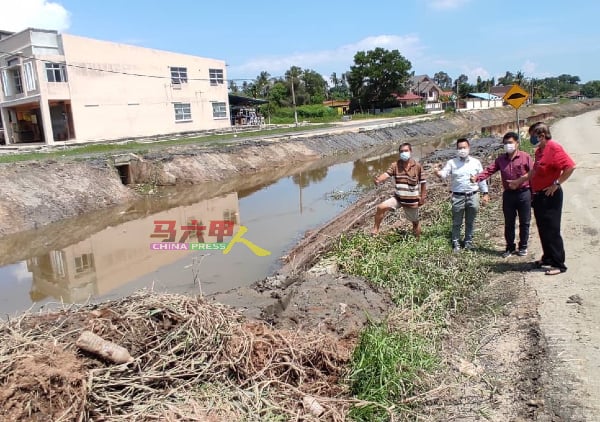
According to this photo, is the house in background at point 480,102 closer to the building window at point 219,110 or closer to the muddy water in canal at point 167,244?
the building window at point 219,110

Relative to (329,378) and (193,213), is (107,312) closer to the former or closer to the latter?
(329,378)

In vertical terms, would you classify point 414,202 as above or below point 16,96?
below

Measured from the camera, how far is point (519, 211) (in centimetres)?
641

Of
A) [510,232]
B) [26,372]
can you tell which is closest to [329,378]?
[26,372]

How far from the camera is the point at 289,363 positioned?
12.1 feet

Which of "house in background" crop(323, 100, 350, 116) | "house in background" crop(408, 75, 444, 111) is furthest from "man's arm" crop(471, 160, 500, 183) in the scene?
"house in background" crop(408, 75, 444, 111)

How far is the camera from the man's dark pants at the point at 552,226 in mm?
5660

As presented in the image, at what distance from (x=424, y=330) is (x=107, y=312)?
9.61 feet

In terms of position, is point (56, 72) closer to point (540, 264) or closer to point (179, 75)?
point (179, 75)

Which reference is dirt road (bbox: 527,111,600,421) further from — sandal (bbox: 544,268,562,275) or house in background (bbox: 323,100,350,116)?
house in background (bbox: 323,100,350,116)

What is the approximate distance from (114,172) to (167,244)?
773 cm

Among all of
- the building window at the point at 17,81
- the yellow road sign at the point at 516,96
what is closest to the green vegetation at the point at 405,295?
the yellow road sign at the point at 516,96

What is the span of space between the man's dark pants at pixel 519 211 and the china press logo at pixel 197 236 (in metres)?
4.79

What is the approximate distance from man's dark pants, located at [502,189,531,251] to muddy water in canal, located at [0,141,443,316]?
4.09 m
